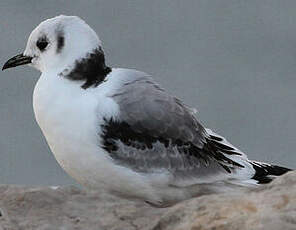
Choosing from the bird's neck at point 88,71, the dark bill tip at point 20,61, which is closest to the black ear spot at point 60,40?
the bird's neck at point 88,71

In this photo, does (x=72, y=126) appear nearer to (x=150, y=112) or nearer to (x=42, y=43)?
(x=150, y=112)

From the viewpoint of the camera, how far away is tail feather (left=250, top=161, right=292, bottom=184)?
19.5 ft

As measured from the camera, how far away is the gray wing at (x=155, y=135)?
5.59 meters

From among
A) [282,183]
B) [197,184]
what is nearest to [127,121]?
[197,184]

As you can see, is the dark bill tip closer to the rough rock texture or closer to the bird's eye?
the bird's eye

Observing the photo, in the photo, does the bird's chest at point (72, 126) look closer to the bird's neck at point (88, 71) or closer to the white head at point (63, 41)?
the bird's neck at point (88, 71)

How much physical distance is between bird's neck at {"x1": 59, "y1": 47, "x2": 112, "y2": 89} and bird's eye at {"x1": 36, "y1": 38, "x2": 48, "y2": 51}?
0.23 metres

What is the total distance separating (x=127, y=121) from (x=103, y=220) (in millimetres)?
1256

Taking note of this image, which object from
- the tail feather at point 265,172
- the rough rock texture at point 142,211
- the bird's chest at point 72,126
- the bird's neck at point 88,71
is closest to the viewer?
the rough rock texture at point 142,211

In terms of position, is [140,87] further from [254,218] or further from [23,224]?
[254,218]

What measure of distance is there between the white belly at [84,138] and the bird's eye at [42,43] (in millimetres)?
350

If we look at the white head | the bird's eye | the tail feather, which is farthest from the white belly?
the tail feather

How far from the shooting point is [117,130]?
220 inches

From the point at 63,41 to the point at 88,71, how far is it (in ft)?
0.82
